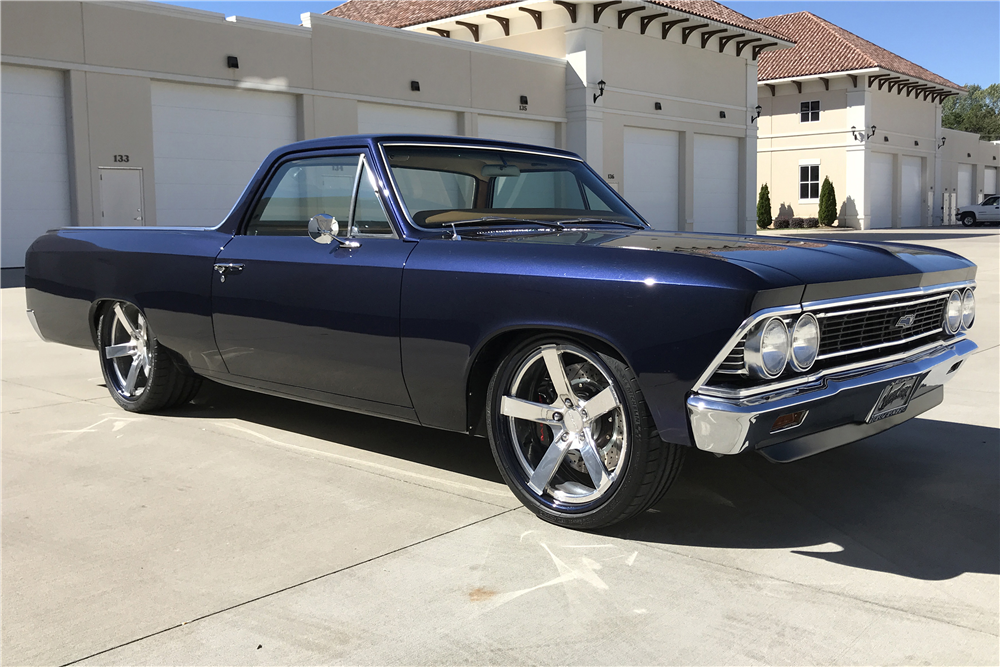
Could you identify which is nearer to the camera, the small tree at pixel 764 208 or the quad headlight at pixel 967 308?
the quad headlight at pixel 967 308

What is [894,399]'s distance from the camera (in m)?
3.59

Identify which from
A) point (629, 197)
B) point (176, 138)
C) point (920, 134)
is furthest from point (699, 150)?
point (920, 134)

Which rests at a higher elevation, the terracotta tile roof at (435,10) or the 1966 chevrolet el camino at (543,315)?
the terracotta tile roof at (435,10)

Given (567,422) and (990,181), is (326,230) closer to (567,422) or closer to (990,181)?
(567,422)

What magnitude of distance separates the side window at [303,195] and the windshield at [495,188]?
28 centimetres

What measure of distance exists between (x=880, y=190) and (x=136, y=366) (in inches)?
1609

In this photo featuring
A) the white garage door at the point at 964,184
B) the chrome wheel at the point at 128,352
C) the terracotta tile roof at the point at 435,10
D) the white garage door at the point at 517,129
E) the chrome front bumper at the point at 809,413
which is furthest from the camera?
the white garage door at the point at 964,184

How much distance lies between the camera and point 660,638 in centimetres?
267

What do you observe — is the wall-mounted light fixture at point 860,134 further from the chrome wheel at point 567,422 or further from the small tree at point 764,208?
the chrome wheel at point 567,422

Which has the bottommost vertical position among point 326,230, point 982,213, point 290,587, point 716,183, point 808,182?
point 290,587

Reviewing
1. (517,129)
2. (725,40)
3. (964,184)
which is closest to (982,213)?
(964,184)

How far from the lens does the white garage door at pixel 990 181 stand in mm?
53591

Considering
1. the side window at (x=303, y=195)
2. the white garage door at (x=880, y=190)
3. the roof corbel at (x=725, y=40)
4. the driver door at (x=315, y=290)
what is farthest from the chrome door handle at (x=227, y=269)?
the white garage door at (x=880, y=190)

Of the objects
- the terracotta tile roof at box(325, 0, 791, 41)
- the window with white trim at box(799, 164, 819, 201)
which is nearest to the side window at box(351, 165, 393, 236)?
the terracotta tile roof at box(325, 0, 791, 41)
